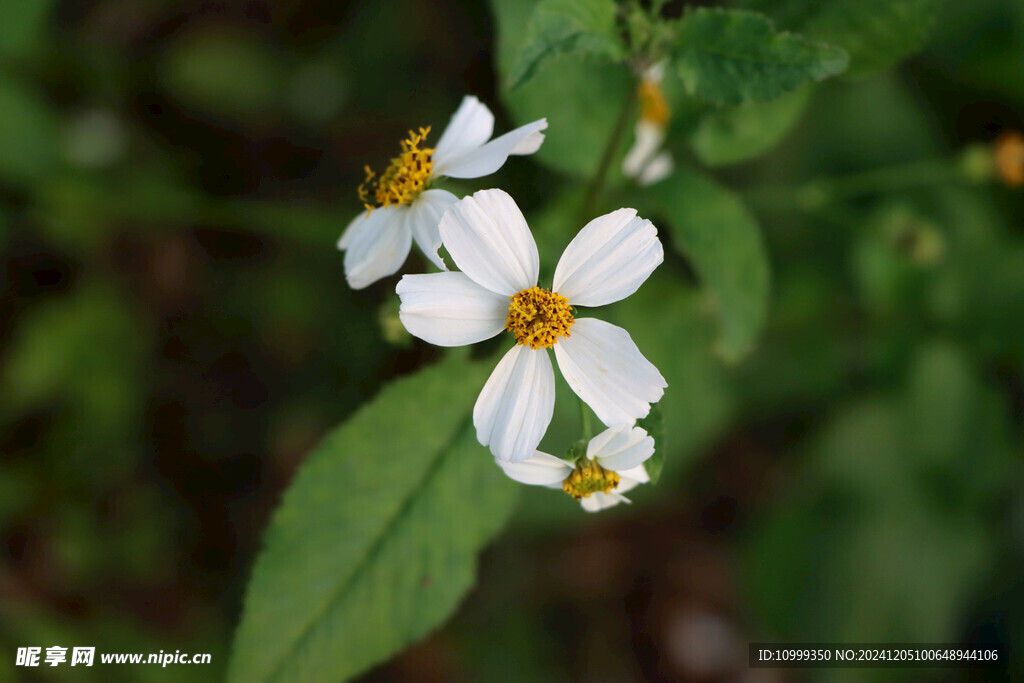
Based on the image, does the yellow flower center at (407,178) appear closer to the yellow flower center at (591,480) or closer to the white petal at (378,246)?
the white petal at (378,246)

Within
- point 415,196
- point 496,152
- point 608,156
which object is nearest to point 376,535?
point 415,196

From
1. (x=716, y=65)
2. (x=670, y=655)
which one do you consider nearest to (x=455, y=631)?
(x=670, y=655)

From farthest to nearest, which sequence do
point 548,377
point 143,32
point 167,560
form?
point 143,32 < point 167,560 < point 548,377

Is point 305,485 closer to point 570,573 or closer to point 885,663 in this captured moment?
point 570,573

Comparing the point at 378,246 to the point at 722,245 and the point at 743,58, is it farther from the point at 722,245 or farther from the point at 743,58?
the point at 722,245

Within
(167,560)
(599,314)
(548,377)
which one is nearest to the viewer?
(548,377)

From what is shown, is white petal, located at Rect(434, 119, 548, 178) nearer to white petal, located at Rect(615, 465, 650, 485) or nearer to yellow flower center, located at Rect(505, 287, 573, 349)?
yellow flower center, located at Rect(505, 287, 573, 349)

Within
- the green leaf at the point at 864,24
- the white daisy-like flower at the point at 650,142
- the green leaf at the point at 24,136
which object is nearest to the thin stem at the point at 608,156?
the white daisy-like flower at the point at 650,142
